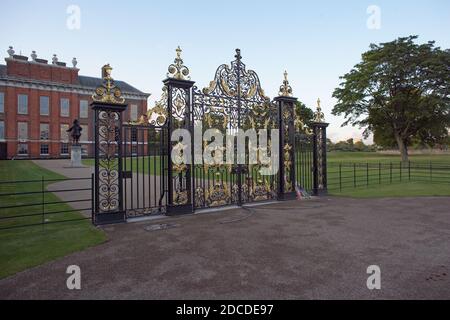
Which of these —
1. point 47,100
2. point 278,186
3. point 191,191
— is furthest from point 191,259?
point 47,100

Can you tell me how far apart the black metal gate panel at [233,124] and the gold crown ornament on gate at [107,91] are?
7.39 ft

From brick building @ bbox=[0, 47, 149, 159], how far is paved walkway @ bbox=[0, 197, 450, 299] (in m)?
40.8

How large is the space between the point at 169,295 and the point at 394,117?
3443 cm

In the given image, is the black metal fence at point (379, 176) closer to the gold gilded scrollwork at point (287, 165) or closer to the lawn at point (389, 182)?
the lawn at point (389, 182)

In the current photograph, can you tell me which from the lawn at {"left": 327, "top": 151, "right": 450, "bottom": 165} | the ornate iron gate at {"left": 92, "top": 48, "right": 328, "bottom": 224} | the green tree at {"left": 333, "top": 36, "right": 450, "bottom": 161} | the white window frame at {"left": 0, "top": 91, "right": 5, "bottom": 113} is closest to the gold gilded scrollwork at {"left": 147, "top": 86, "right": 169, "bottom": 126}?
the ornate iron gate at {"left": 92, "top": 48, "right": 328, "bottom": 224}

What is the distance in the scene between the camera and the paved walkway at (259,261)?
12.1ft

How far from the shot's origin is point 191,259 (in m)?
4.86

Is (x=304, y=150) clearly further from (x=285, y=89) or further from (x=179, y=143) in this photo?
(x=179, y=143)

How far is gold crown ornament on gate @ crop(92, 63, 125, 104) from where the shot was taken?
282 inches

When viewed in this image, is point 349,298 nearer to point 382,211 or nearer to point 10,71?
point 382,211

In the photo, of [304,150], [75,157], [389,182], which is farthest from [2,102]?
[389,182]

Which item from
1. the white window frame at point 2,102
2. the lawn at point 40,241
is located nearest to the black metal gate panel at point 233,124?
the lawn at point 40,241

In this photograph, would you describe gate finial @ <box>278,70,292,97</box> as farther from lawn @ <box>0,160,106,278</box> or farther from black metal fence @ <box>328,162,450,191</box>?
lawn @ <box>0,160,106,278</box>

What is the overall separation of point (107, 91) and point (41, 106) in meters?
47.9
